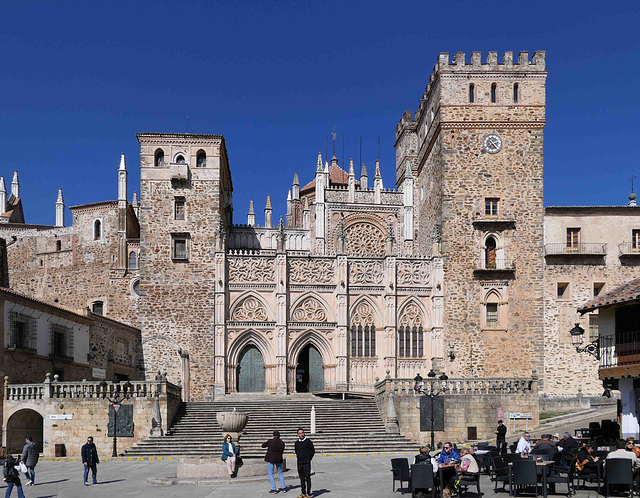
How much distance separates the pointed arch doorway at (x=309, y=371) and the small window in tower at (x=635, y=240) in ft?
60.1

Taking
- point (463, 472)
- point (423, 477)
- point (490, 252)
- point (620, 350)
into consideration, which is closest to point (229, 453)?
point (423, 477)

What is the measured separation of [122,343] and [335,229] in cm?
1623

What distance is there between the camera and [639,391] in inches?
1100

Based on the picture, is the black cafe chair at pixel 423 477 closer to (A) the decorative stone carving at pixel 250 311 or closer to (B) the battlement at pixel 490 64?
(A) the decorative stone carving at pixel 250 311

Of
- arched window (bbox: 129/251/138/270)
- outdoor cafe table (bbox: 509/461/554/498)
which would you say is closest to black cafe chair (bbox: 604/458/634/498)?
outdoor cafe table (bbox: 509/461/554/498)

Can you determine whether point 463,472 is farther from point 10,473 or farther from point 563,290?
point 563,290

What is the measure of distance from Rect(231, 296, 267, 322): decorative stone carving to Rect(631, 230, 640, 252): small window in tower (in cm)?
2061

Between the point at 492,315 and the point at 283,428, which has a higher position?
the point at 492,315

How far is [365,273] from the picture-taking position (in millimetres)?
46875

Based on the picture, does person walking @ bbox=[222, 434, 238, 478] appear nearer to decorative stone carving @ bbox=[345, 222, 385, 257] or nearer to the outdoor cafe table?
the outdoor cafe table

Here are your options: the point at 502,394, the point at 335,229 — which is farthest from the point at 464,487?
the point at 335,229

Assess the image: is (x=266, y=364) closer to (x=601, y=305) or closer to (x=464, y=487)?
(x=601, y=305)

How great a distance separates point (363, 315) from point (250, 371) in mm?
7040

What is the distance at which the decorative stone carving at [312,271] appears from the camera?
152 feet
